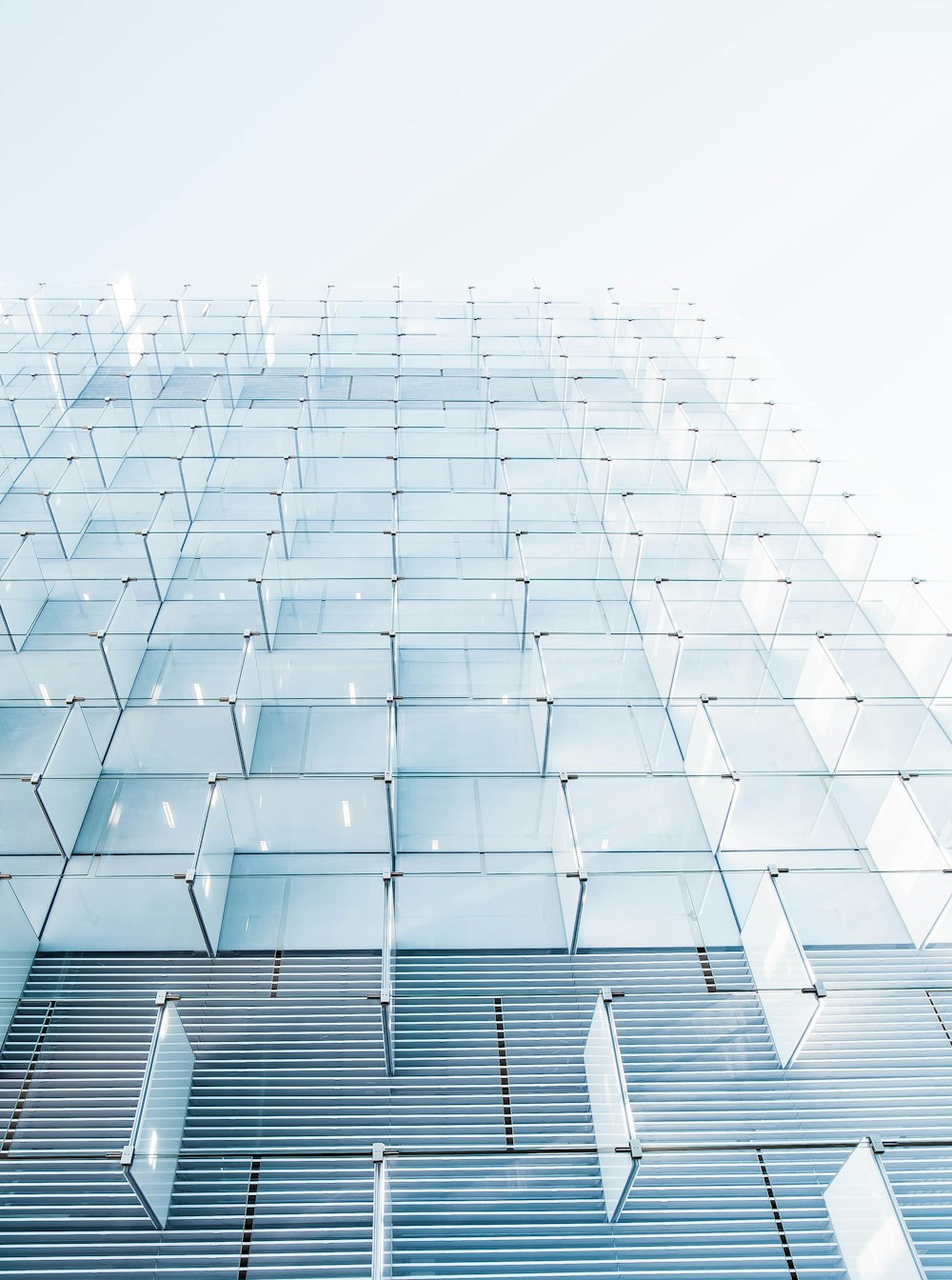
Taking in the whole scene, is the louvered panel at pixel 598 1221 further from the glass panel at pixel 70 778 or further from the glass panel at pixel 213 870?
the glass panel at pixel 70 778

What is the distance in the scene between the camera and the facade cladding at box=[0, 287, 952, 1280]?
17.8ft

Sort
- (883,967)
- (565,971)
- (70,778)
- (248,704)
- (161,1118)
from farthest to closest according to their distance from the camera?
(248,704) → (70,778) → (883,967) → (565,971) → (161,1118)

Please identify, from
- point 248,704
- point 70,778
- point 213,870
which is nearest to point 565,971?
point 213,870

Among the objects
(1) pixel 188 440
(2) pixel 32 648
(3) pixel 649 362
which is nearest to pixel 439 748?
(2) pixel 32 648

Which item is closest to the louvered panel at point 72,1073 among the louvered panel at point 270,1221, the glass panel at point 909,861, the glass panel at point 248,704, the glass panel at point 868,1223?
the louvered panel at point 270,1221

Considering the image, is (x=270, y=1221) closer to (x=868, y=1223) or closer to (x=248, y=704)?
(x=868, y=1223)

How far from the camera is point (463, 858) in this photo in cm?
730

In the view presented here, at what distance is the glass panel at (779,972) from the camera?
593 centimetres

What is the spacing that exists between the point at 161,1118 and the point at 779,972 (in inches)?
184

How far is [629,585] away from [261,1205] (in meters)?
7.66

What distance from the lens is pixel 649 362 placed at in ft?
48.8

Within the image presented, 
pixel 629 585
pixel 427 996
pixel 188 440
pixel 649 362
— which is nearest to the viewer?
pixel 427 996

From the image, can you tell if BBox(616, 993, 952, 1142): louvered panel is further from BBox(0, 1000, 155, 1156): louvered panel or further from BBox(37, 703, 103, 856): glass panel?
BBox(37, 703, 103, 856): glass panel

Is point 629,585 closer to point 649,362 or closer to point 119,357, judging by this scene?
point 649,362
